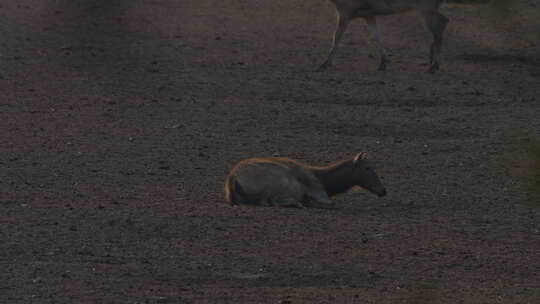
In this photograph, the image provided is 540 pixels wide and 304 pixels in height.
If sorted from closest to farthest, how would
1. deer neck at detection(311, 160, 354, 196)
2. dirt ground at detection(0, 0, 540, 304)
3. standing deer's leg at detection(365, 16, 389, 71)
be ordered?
1. dirt ground at detection(0, 0, 540, 304)
2. deer neck at detection(311, 160, 354, 196)
3. standing deer's leg at detection(365, 16, 389, 71)

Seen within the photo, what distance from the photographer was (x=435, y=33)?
1476 cm

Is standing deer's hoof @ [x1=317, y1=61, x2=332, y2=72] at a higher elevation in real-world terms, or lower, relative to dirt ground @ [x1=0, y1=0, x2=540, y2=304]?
lower

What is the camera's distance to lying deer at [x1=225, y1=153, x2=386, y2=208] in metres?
7.91

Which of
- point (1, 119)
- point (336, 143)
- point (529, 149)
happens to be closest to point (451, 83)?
point (336, 143)

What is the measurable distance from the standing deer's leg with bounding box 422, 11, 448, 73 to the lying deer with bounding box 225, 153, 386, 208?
634 centimetres

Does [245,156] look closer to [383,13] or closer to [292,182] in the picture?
[292,182]

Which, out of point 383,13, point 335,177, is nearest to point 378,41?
point 383,13

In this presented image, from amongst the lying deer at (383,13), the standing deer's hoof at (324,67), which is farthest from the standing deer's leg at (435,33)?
the standing deer's hoof at (324,67)

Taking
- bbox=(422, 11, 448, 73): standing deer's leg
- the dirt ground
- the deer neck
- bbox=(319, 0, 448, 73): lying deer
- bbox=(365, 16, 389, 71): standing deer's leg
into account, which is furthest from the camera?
bbox=(365, 16, 389, 71): standing deer's leg

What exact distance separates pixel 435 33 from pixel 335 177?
6.79 meters

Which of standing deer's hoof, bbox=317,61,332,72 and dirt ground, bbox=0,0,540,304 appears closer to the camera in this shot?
dirt ground, bbox=0,0,540,304

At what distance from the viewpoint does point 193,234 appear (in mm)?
7023

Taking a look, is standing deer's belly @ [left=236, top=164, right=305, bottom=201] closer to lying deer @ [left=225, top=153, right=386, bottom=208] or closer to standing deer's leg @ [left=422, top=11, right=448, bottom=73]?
lying deer @ [left=225, top=153, right=386, bottom=208]

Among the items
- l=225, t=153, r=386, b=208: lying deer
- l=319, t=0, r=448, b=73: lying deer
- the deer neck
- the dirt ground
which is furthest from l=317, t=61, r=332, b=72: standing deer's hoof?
the deer neck
